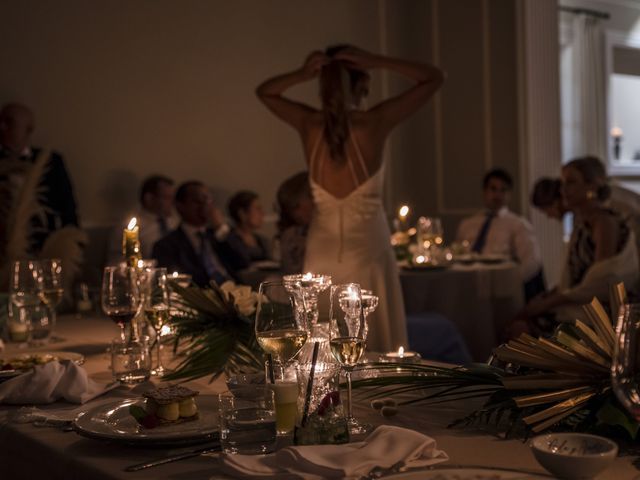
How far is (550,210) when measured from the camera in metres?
5.60

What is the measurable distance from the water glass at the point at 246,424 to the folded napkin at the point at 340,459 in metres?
0.06

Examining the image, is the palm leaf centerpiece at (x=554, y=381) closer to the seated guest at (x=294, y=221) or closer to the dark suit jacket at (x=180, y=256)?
the seated guest at (x=294, y=221)

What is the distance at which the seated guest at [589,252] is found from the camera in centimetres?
372

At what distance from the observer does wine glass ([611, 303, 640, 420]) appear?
0.90m

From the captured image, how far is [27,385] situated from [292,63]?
633cm

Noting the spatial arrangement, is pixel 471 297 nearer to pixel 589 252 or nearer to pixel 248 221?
pixel 589 252

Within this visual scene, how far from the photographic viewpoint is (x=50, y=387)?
1.55 meters

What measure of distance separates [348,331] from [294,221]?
3401 mm

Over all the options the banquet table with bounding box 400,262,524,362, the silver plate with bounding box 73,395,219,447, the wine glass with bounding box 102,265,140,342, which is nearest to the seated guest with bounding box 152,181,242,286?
the banquet table with bounding box 400,262,524,362

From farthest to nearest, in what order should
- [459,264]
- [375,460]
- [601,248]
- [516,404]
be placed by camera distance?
1. [459,264]
2. [601,248]
3. [516,404]
4. [375,460]

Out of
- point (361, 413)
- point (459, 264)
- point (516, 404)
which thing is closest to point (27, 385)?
point (361, 413)

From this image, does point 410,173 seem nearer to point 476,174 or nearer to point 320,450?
point 476,174

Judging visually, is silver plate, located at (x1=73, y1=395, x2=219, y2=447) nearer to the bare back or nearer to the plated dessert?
the plated dessert

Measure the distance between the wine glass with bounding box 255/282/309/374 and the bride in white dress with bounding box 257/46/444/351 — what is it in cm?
186
